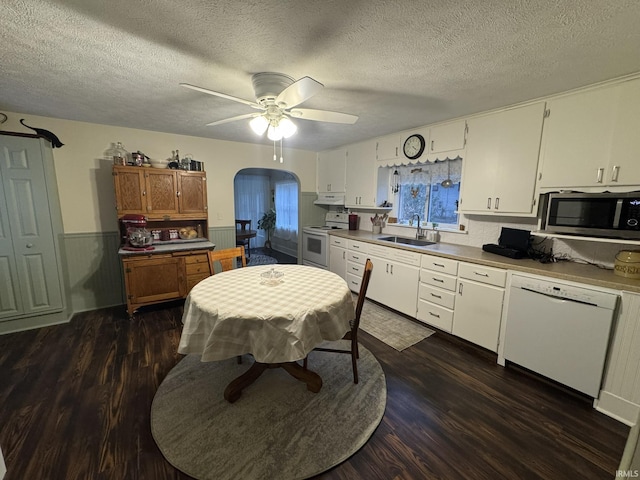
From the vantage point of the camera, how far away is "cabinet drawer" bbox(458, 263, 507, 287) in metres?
2.29

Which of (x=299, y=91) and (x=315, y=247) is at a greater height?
(x=299, y=91)

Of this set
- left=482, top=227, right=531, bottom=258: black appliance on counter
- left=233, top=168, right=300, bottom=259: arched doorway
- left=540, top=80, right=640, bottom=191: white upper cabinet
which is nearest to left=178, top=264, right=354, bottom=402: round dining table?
left=482, top=227, right=531, bottom=258: black appliance on counter

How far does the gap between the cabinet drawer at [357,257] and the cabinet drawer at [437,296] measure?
0.97m

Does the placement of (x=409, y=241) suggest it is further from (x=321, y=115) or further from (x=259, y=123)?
(x=259, y=123)

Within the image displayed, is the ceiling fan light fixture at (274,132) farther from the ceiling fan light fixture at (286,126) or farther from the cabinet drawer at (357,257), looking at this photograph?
the cabinet drawer at (357,257)

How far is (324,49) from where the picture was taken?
1581 millimetres

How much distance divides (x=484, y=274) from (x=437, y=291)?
0.53 metres

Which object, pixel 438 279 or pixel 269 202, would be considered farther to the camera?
pixel 269 202

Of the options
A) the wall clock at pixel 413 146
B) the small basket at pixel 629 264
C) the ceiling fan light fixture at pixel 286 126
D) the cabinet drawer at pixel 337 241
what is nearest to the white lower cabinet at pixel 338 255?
the cabinet drawer at pixel 337 241

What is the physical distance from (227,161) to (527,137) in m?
3.83

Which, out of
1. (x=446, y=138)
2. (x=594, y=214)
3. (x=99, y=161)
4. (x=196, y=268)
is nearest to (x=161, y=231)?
(x=196, y=268)

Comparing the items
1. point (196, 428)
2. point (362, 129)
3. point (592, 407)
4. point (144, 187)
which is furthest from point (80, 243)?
point (592, 407)

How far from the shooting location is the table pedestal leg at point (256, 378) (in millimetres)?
1886

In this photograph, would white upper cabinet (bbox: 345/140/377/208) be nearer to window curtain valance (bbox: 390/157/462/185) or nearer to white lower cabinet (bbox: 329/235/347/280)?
window curtain valance (bbox: 390/157/462/185)
